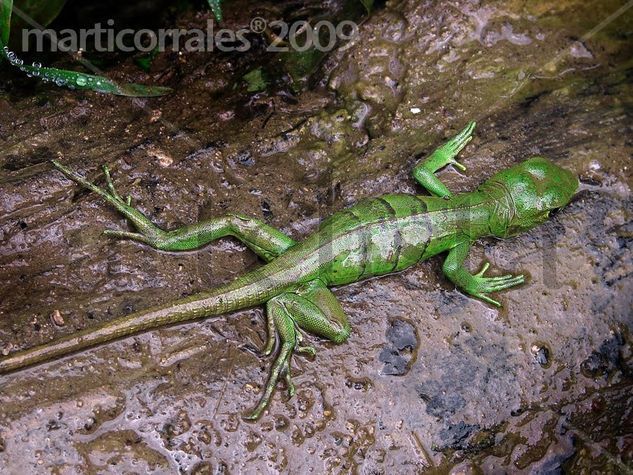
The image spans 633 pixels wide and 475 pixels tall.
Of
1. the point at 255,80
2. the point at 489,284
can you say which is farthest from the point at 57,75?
the point at 489,284

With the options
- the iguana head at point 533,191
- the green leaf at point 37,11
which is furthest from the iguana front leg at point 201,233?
the iguana head at point 533,191

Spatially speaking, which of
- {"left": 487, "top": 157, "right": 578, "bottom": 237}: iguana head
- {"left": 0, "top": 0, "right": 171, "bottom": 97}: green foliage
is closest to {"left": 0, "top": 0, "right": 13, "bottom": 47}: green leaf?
{"left": 0, "top": 0, "right": 171, "bottom": 97}: green foliage

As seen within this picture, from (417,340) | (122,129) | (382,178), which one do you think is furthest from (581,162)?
(122,129)

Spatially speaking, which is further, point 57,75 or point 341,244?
point 57,75

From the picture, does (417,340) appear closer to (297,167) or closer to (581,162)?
(297,167)

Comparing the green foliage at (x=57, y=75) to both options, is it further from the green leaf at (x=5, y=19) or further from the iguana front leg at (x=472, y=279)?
the iguana front leg at (x=472, y=279)

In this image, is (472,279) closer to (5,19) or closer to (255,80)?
(255,80)
